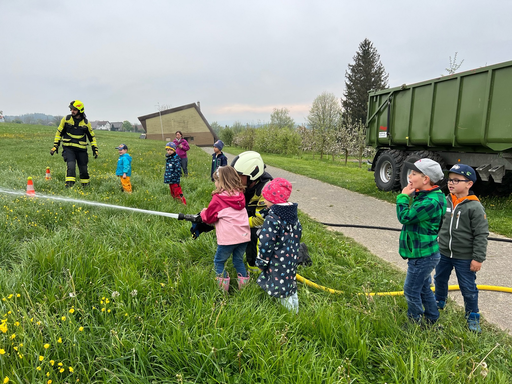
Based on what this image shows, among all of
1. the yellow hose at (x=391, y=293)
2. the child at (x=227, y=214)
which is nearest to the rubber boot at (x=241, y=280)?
the child at (x=227, y=214)

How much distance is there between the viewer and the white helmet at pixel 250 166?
11.1 ft

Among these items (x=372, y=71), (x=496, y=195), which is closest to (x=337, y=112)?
(x=372, y=71)

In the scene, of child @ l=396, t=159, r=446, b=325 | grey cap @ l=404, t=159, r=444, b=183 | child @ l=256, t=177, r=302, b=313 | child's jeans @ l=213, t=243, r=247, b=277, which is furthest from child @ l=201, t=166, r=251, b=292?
grey cap @ l=404, t=159, r=444, b=183

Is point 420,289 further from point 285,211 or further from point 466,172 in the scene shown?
point 285,211

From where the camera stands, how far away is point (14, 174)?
8117mm

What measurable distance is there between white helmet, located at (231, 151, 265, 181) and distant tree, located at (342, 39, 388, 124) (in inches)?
1730

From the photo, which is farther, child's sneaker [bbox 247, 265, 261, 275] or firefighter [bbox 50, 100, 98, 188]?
firefighter [bbox 50, 100, 98, 188]

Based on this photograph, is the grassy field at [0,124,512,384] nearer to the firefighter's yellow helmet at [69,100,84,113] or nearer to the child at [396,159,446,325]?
the child at [396,159,446,325]

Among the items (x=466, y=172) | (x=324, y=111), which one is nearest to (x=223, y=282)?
(x=466, y=172)

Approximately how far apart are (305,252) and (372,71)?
48.4m

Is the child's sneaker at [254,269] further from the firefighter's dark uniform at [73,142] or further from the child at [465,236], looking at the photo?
the firefighter's dark uniform at [73,142]

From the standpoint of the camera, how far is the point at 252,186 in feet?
11.8

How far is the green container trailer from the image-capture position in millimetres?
6650

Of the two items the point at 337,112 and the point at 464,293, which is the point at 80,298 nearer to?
the point at 464,293
